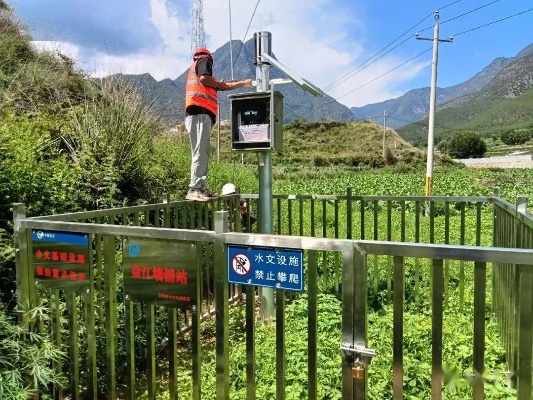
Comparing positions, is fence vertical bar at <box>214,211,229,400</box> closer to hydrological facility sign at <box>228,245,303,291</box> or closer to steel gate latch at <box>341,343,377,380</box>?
hydrological facility sign at <box>228,245,303,291</box>

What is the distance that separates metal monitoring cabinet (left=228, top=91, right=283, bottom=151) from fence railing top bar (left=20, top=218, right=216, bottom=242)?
5.65 ft

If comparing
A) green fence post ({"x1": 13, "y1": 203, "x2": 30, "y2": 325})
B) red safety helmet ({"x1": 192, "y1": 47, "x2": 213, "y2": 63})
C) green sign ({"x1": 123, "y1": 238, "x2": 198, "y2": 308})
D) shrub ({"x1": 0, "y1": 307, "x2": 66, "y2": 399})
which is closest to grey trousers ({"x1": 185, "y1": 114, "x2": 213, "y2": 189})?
red safety helmet ({"x1": 192, "y1": 47, "x2": 213, "y2": 63})

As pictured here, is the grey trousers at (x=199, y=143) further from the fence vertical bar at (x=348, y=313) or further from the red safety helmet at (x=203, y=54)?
the fence vertical bar at (x=348, y=313)

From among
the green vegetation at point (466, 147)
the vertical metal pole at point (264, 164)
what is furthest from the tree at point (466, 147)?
the vertical metal pole at point (264, 164)

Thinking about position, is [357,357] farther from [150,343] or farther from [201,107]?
[201,107]

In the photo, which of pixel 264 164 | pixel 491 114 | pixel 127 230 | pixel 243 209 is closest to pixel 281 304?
pixel 127 230

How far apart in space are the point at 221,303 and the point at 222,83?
2743 mm

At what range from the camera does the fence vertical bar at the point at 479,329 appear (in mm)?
1563

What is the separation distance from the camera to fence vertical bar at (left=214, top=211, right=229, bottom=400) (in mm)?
1964

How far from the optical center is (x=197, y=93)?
424cm

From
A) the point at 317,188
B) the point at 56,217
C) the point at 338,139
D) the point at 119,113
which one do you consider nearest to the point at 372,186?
the point at 317,188

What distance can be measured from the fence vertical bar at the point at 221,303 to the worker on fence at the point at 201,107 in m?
2.28

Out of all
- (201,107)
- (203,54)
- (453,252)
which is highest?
(203,54)

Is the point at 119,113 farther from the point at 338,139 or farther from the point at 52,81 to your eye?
the point at 338,139
